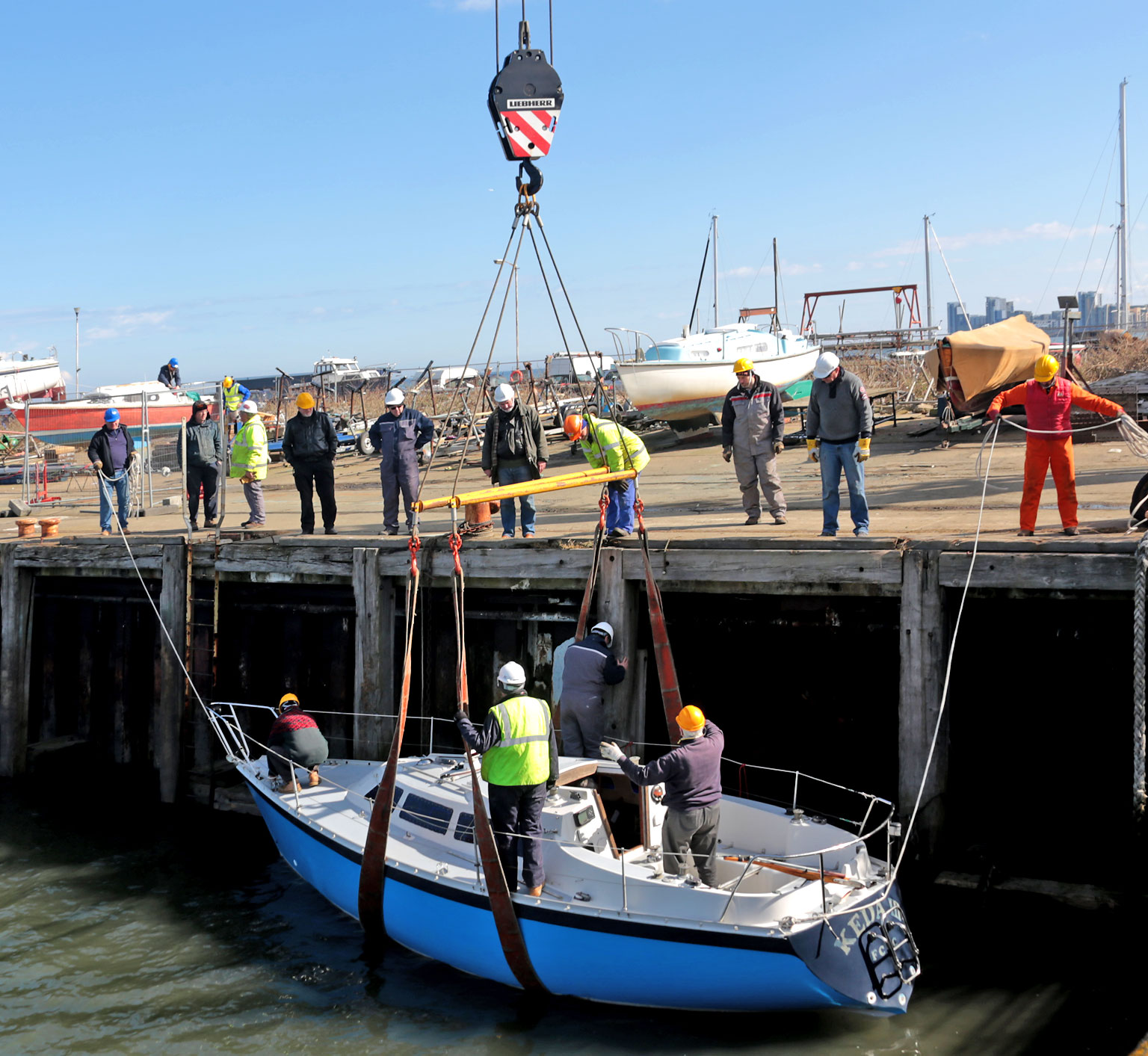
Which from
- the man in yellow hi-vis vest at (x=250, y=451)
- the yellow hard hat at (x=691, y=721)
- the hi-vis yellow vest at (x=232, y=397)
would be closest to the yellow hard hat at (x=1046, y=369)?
the yellow hard hat at (x=691, y=721)

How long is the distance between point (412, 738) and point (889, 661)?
452cm

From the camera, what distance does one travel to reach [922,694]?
7.96m

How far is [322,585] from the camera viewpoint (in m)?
11.2

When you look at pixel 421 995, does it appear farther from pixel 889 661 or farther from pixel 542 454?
pixel 542 454

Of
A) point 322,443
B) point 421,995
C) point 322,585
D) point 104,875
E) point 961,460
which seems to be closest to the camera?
point 421,995

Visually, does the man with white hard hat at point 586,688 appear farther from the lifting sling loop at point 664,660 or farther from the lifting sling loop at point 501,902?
the lifting sling loop at point 501,902

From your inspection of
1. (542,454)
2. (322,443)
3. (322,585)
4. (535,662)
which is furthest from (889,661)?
(322,443)

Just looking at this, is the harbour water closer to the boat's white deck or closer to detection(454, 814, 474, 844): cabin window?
the boat's white deck

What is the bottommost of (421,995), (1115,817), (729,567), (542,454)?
(421,995)

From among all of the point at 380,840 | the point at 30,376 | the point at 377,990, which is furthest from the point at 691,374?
the point at 30,376

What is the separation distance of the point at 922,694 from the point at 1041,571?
122 centimetres

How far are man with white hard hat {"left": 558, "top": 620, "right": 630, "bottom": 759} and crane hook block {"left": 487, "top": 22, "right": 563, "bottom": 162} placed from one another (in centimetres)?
398

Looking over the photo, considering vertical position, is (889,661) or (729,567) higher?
(729,567)

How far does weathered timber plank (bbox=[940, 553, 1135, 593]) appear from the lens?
7.44 m
